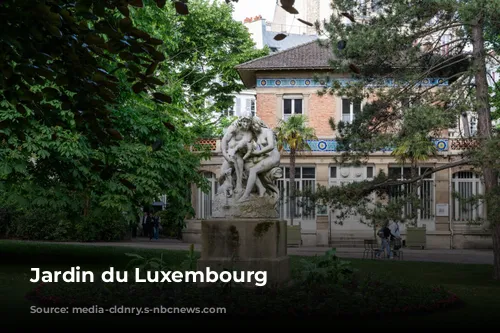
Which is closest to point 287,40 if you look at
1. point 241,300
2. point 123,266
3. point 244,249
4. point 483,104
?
point 123,266

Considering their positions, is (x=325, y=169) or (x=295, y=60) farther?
(x=295, y=60)

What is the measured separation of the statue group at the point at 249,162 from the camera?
51.6 ft

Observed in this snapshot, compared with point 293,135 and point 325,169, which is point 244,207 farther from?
point 325,169

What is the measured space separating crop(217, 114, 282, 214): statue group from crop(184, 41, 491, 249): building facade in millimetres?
27706

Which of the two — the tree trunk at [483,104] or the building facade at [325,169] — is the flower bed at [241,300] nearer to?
the tree trunk at [483,104]

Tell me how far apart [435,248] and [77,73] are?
38.0 metres

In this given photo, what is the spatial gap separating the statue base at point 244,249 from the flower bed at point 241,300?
434 millimetres

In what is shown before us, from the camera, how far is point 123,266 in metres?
24.4

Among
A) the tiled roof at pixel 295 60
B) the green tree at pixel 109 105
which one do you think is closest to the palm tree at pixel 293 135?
the tiled roof at pixel 295 60

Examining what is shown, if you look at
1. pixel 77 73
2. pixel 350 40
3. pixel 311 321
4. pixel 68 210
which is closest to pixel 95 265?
pixel 68 210

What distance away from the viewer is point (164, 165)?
82.6 feet

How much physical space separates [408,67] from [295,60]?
75.0 ft

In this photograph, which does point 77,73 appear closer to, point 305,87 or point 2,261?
point 2,261

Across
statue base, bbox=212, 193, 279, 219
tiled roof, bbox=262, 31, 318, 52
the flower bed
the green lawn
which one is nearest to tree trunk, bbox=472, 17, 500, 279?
the green lawn
